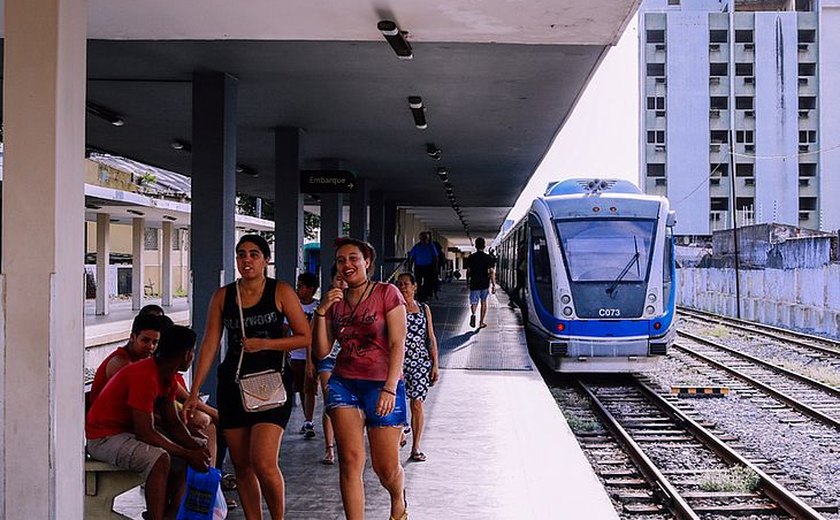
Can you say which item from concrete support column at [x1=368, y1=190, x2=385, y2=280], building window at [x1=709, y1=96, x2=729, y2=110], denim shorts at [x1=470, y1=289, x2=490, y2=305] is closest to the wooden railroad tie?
denim shorts at [x1=470, y1=289, x2=490, y2=305]

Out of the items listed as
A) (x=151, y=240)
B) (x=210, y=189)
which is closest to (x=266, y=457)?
(x=210, y=189)

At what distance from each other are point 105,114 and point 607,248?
7830mm

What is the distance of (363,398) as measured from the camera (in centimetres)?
528

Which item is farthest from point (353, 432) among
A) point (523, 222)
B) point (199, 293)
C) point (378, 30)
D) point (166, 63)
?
point (523, 222)

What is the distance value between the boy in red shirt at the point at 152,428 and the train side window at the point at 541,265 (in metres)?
9.99

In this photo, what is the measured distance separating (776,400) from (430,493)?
8730 mm

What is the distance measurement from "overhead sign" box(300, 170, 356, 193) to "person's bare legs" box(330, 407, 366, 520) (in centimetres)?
1044

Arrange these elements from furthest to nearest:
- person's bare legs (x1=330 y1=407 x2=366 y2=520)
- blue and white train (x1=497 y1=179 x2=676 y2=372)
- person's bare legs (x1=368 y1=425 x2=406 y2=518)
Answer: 1. blue and white train (x1=497 y1=179 x2=676 y2=372)
2. person's bare legs (x1=368 y1=425 x2=406 y2=518)
3. person's bare legs (x1=330 y1=407 x2=366 y2=520)

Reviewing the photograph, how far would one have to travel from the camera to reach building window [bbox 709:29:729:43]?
60912mm

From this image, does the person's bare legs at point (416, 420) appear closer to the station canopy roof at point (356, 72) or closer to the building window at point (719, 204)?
the station canopy roof at point (356, 72)

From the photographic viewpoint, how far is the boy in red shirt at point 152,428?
5004 mm

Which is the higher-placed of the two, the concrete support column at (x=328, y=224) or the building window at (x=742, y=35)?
the building window at (x=742, y=35)

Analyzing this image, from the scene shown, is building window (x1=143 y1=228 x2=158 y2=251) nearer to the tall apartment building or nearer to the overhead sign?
the overhead sign

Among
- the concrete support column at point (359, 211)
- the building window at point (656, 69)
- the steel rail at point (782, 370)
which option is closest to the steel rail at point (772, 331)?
the steel rail at point (782, 370)
